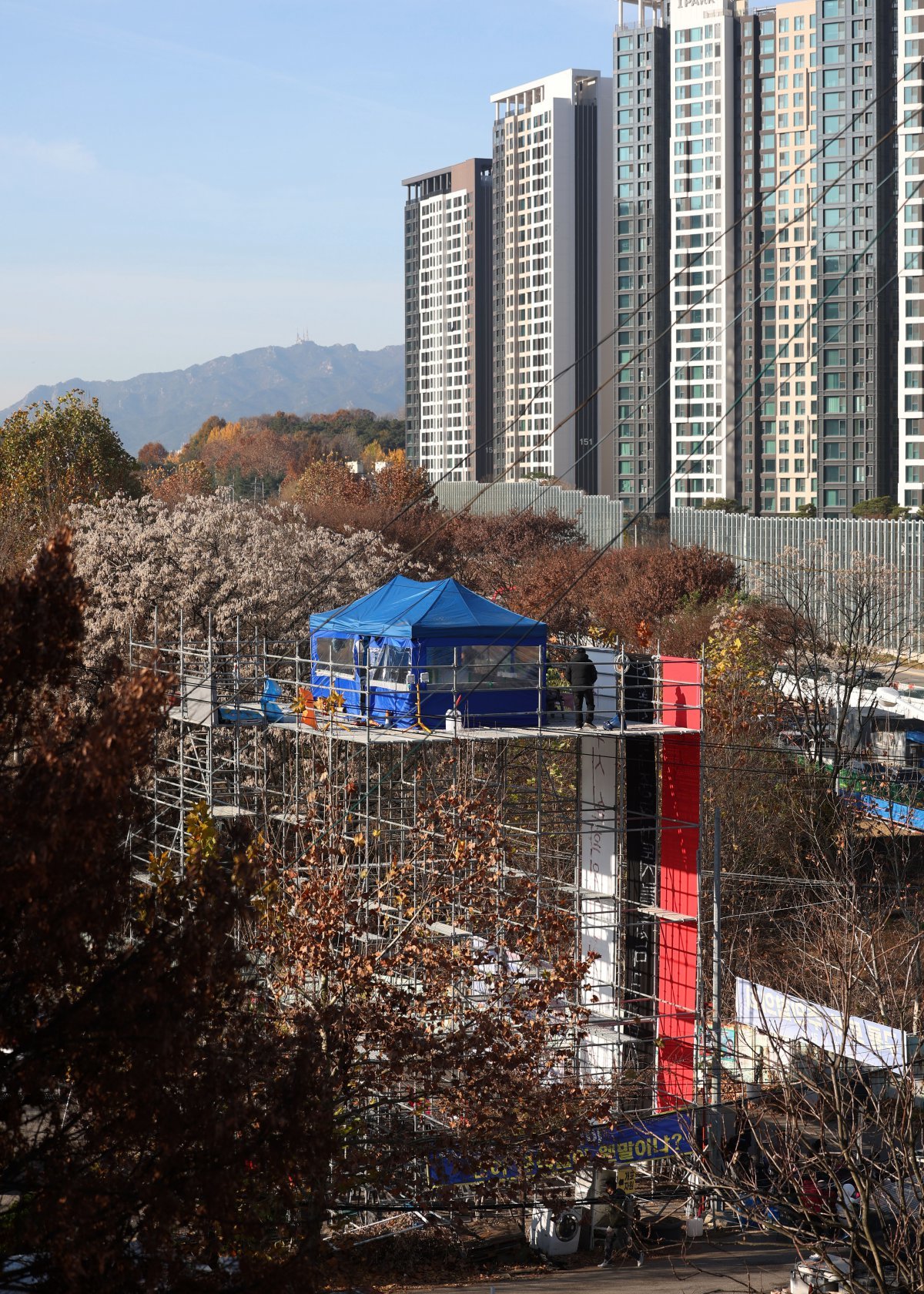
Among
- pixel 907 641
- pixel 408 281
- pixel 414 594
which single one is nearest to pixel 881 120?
pixel 907 641

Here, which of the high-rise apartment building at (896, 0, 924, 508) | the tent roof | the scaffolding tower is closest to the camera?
the scaffolding tower

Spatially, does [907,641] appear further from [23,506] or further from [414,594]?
[414,594]

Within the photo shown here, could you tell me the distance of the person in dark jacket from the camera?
18.4 metres

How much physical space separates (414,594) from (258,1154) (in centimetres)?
1250

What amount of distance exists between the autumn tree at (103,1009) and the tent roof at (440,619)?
11.0m

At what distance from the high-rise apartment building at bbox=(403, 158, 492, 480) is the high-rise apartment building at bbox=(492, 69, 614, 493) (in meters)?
5.10

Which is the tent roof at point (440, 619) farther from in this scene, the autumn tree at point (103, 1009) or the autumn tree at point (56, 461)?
the autumn tree at point (56, 461)

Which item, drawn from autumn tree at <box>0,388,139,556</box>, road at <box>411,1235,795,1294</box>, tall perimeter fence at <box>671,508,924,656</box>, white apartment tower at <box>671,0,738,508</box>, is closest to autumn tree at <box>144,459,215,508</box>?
tall perimeter fence at <box>671,508,924,656</box>

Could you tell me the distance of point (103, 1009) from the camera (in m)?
7.18

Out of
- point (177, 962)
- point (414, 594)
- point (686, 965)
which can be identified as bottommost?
point (686, 965)

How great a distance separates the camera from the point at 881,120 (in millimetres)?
85500

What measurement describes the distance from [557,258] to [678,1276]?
337 feet

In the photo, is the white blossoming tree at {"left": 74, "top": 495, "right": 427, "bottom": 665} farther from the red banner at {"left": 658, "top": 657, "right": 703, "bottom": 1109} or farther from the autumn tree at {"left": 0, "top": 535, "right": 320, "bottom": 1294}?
the autumn tree at {"left": 0, "top": 535, "right": 320, "bottom": 1294}

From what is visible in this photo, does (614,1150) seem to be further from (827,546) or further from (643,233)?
(643,233)
